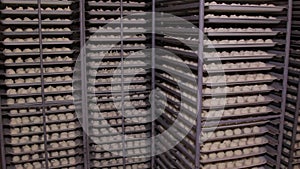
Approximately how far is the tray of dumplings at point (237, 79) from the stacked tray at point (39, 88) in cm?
122

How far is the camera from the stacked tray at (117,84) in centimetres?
278

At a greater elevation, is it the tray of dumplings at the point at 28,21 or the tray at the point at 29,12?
the tray at the point at 29,12

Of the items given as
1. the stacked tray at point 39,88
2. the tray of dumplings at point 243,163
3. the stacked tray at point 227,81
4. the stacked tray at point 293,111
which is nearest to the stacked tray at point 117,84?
the stacked tray at point 39,88

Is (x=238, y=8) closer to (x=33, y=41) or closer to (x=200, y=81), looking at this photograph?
(x=200, y=81)

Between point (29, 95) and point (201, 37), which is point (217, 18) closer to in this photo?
point (201, 37)

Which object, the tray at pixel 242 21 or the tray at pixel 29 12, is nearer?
the tray at pixel 242 21

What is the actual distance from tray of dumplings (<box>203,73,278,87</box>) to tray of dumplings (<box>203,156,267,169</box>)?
673 millimetres

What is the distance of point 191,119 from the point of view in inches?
95.7

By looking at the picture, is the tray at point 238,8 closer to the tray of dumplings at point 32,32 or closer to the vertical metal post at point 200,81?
the vertical metal post at point 200,81

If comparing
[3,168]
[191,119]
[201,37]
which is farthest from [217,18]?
[3,168]

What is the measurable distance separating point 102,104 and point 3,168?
100cm

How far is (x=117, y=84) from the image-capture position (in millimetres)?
2889

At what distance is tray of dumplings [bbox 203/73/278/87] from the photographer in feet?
7.52

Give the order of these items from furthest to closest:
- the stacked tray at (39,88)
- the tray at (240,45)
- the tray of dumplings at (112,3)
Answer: the tray of dumplings at (112,3)
the stacked tray at (39,88)
the tray at (240,45)
